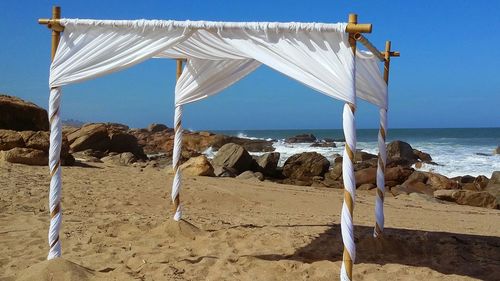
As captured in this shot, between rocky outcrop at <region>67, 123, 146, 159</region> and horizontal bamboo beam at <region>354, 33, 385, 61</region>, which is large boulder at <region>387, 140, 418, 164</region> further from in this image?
horizontal bamboo beam at <region>354, 33, 385, 61</region>

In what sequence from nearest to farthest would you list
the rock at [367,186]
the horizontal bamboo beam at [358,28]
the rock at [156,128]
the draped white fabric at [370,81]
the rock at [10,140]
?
1. the horizontal bamboo beam at [358,28]
2. the draped white fabric at [370,81]
3. the rock at [10,140]
4. the rock at [367,186]
5. the rock at [156,128]

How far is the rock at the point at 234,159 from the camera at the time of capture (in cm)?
1777

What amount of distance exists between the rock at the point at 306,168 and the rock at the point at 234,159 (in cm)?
173

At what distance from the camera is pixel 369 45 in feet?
17.6

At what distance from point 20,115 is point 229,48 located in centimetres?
1144

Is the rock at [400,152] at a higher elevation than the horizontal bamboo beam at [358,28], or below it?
below

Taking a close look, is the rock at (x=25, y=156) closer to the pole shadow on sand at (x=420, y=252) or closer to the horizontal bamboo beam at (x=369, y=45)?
the pole shadow on sand at (x=420, y=252)

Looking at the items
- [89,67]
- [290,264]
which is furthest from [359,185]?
[89,67]

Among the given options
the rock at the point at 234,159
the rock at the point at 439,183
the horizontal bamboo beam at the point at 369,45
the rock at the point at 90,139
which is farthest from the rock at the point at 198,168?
the horizontal bamboo beam at the point at 369,45

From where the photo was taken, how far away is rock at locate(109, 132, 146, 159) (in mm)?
20969

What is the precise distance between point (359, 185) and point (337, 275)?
37.5ft

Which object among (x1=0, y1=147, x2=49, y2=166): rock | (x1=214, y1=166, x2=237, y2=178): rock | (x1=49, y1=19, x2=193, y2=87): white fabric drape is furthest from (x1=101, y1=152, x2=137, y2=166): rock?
(x1=49, y1=19, x2=193, y2=87): white fabric drape

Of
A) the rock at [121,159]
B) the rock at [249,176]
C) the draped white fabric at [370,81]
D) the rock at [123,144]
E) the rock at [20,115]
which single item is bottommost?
the rock at [249,176]

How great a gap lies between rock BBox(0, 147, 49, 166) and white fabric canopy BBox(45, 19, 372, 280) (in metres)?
7.20
